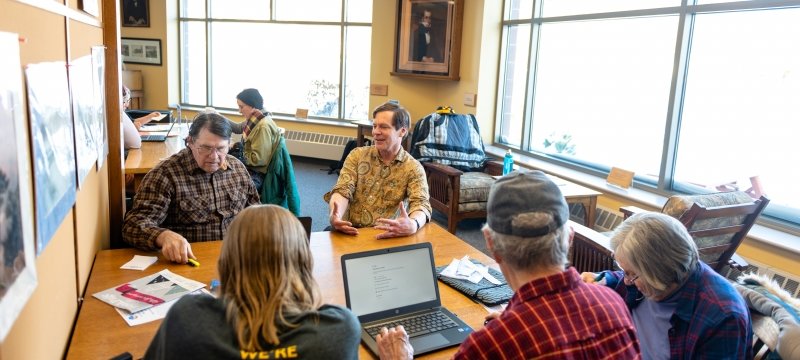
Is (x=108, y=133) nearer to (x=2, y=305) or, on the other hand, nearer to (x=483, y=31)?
(x=2, y=305)

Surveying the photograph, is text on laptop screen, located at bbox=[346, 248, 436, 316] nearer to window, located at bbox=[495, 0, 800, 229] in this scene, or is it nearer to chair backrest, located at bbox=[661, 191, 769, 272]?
chair backrest, located at bbox=[661, 191, 769, 272]

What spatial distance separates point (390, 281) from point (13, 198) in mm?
1035

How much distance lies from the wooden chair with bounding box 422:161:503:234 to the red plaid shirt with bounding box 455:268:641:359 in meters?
3.27

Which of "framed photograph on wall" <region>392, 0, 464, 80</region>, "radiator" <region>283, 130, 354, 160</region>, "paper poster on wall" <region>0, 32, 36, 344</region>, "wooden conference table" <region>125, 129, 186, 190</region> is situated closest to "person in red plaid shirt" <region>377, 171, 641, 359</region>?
"paper poster on wall" <region>0, 32, 36, 344</region>

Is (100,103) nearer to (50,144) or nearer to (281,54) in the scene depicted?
(50,144)

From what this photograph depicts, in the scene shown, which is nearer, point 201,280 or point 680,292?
point 680,292

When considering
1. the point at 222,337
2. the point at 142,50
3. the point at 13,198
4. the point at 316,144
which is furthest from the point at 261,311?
the point at 142,50

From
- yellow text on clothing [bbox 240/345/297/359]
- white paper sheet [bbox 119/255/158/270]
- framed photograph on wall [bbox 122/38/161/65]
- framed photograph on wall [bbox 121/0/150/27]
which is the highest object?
framed photograph on wall [bbox 121/0/150/27]

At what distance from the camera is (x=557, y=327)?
3.64 feet

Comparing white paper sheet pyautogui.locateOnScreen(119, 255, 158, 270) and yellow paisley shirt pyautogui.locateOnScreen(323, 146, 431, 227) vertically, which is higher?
yellow paisley shirt pyautogui.locateOnScreen(323, 146, 431, 227)

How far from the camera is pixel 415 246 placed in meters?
1.76

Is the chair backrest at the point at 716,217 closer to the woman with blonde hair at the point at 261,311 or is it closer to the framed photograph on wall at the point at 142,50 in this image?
the woman with blonde hair at the point at 261,311

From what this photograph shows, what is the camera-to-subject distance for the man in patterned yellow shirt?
9.11 feet

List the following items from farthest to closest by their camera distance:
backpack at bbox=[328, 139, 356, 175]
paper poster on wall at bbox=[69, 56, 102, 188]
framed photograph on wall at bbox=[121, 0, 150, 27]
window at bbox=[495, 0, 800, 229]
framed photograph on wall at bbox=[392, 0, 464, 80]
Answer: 1. framed photograph on wall at bbox=[121, 0, 150, 27]
2. backpack at bbox=[328, 139, 356, 175]
3. framed photograph on wall at bbox=[392, 0, 464, 80]
4. window at bbox=[495, 0, 800, 229]
5. paper poster on wall at bbox=[69, 56, 102, 188]
